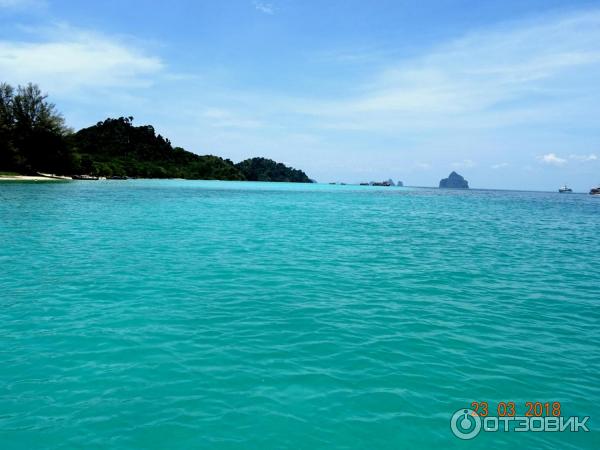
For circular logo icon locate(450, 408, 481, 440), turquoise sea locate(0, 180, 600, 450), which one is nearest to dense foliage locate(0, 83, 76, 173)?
turquoise sea locate(0, 180, 600, 450)

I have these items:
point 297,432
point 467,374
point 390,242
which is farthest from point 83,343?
point 390,242

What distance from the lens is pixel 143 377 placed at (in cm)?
966

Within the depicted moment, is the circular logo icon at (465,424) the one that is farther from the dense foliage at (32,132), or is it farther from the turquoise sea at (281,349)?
the dense foliage at (32,132)

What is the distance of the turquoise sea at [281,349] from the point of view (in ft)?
26.2

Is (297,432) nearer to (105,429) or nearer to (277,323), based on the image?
(105,429)

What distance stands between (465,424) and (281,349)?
4982mm

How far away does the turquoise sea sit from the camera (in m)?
7.97

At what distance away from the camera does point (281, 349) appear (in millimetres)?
11461

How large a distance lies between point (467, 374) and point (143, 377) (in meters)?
7.94

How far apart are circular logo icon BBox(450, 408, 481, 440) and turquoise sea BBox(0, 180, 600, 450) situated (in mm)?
156
